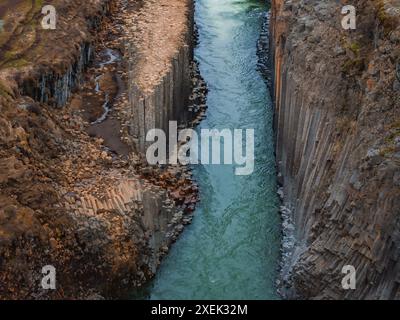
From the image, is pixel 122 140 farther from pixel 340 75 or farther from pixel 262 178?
pixel 340 75

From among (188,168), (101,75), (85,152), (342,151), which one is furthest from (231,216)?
(101,75)

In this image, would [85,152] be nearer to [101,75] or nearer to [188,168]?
[188,168]

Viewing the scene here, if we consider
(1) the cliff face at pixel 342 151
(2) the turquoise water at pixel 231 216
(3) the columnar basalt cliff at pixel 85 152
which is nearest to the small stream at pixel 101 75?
(3) the columnar basalt cliff at pixel 85 152

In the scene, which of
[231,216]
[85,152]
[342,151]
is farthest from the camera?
[231,216]

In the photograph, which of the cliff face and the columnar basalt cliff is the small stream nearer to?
the columnar basalt cliff

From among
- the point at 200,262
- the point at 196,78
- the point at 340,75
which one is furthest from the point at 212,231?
the point at 196,78

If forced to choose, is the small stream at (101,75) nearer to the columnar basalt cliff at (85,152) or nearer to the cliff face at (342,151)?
the columnar basalt cliff at (85,152)
